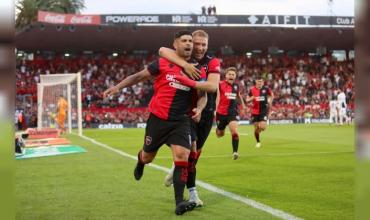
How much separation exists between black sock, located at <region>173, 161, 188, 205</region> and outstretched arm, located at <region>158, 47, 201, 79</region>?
1.01 m

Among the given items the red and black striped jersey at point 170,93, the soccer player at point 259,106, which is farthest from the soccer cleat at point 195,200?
the soccer player at point 259,106

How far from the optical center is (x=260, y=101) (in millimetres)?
16422

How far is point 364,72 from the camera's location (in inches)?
41.4

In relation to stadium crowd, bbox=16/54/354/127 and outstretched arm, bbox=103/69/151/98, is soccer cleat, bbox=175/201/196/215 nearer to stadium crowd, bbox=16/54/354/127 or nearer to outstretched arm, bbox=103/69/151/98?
outstretched arm, bbox=103/69/151/98

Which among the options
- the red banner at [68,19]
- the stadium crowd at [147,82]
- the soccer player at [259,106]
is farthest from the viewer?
the stadium crowd at [147,82]

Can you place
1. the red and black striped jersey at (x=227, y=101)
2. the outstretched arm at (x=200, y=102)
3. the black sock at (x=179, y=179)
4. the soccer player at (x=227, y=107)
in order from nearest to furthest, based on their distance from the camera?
the black sock at (x=179, y=179) < the outstretched arm at (x=200, y=102) < the soccer player at (x=227, y=107) < the red and black striped jersey at (x=227, y=101)

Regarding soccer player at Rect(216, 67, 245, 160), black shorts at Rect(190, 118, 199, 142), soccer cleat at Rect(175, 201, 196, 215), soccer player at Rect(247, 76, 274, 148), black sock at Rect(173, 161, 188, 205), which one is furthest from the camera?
soccer player at Rect(247, 76, 274, 148)

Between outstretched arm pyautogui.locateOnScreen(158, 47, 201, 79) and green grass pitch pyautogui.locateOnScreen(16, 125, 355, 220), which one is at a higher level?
outstretched arm pyautogui.locateOnScreen(158, 47, 201, 79)

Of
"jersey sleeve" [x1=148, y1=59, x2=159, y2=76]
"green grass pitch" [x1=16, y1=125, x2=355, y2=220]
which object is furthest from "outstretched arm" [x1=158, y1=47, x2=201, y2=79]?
"green grass pitch" [x1=16, y1=125, x2=355, y2=220]

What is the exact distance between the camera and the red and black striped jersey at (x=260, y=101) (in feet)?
53.7

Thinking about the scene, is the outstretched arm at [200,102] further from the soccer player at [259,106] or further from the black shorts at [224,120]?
the soccer player at [259,106]

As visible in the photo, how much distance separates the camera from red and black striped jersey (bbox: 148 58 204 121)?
5.75 meters

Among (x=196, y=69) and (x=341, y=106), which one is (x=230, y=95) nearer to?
(x=196, y=69)

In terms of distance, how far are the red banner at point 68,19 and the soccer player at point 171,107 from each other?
3444 cm
